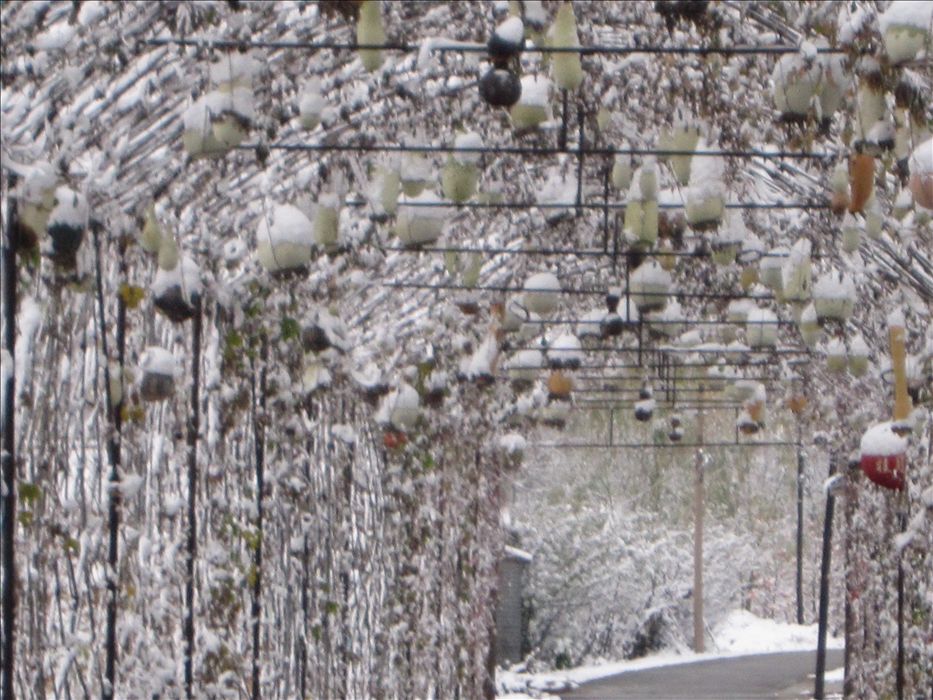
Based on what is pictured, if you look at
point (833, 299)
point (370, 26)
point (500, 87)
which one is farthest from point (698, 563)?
point (370, 26)

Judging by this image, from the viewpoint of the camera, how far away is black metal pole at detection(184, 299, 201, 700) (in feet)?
19.4

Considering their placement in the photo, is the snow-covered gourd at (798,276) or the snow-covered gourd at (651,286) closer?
the snow-covered gourd at (798,276)

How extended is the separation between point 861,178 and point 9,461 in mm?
2439

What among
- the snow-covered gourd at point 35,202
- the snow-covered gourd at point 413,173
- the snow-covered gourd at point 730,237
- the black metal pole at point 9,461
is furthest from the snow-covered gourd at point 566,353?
the snow-covered gourd at point 35,202

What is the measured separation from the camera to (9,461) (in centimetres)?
416

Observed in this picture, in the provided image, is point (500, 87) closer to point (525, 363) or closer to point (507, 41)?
point (507, 41)

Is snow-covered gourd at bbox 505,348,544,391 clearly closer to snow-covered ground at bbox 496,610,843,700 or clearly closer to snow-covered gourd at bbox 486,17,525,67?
snow-covered ground at bbox 496,610,843,700

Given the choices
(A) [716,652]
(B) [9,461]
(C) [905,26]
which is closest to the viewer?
(C) [905,26]

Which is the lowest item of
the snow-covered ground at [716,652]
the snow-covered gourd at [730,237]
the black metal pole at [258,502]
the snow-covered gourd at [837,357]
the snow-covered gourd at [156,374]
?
the snow-covered ground at [716,652]

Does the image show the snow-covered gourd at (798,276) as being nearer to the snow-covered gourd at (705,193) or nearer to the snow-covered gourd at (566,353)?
the snow-covered gourd at (705,193)

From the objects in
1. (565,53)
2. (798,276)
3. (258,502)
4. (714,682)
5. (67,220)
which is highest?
(565,53)

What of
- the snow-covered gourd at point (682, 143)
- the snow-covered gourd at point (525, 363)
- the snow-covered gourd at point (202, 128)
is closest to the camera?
the snow-covered gourd at point (202, 128)

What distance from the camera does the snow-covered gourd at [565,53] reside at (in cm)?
438

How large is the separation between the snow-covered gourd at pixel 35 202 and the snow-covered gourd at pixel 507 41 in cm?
112
